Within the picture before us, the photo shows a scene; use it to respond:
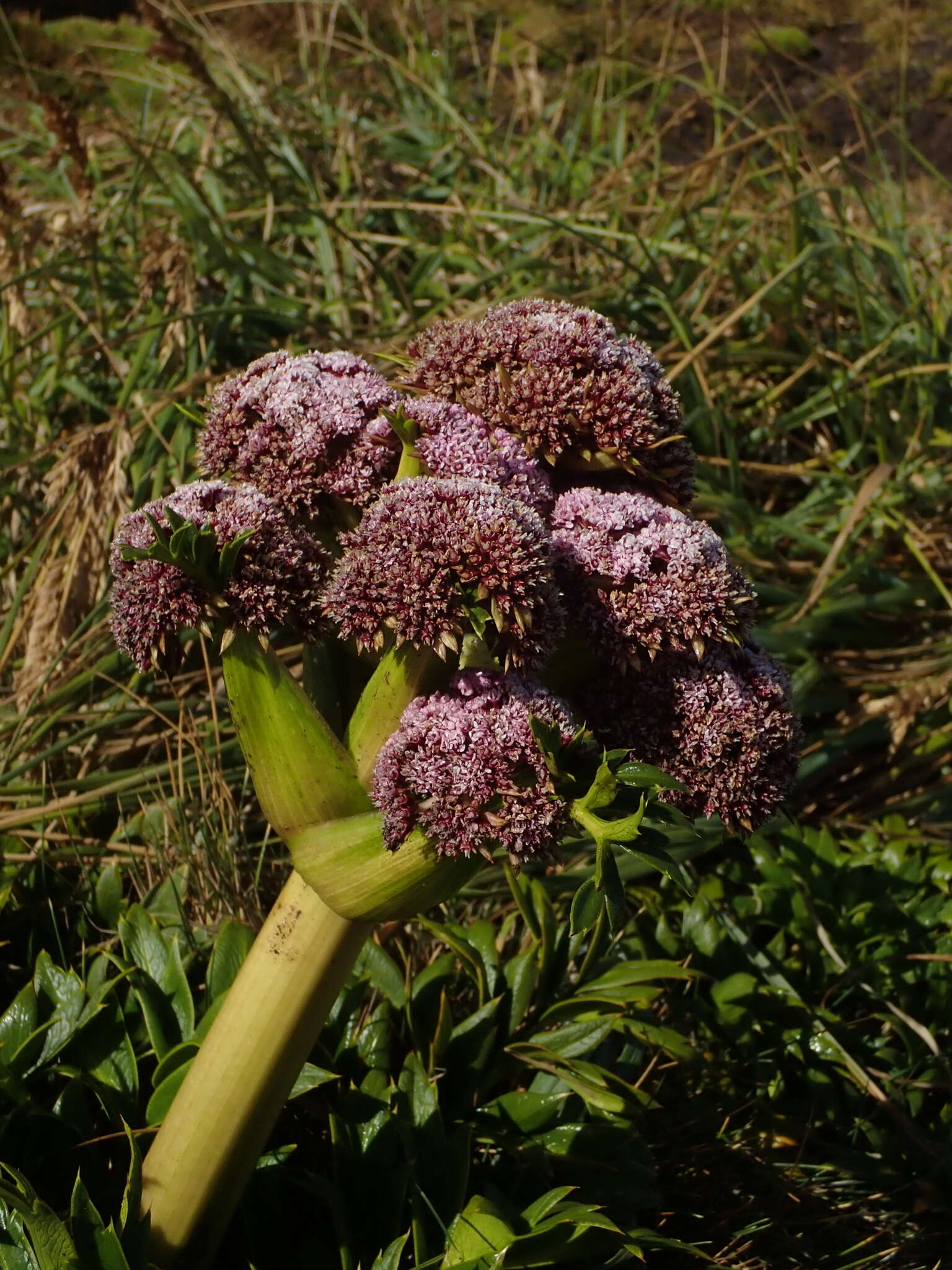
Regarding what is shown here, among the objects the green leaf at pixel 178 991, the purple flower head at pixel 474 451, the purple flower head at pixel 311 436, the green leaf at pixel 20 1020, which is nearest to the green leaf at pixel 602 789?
the purple flower head at pixel 474 451

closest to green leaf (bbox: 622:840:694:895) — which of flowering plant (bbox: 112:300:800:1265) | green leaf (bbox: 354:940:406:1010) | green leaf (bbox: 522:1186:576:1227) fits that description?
flowering plant (bbox: 112:300:800:1265)

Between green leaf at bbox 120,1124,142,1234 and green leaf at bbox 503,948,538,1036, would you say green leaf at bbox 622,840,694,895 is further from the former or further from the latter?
green leaf at bbox 503,948,538,1036

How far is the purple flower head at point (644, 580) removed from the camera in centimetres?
139

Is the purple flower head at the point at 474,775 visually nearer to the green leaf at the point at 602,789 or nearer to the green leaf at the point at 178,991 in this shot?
the green leaf at the point at 602,789

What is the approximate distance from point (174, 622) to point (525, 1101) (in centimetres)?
121

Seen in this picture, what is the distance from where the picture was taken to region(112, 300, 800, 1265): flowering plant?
1.29m

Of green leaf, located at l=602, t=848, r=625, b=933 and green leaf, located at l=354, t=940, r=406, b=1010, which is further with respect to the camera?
green leaf, located at l=354, t=940, r=406, b=1010

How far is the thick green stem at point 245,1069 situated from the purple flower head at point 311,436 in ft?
1.89

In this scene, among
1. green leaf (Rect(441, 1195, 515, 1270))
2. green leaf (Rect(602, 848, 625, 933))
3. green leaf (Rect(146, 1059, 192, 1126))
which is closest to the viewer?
green leaf (Rect(602, 848, 625, 933))

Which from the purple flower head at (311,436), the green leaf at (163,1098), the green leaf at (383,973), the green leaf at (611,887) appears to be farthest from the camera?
the green leaf at (383,973)

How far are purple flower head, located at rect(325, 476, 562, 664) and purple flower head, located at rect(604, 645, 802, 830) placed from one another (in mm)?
208

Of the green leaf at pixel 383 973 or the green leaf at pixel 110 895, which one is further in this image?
the green leaf at pixel 110 895

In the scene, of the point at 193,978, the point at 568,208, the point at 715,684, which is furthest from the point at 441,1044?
the point at 568,208

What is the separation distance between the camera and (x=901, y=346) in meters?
4.05
